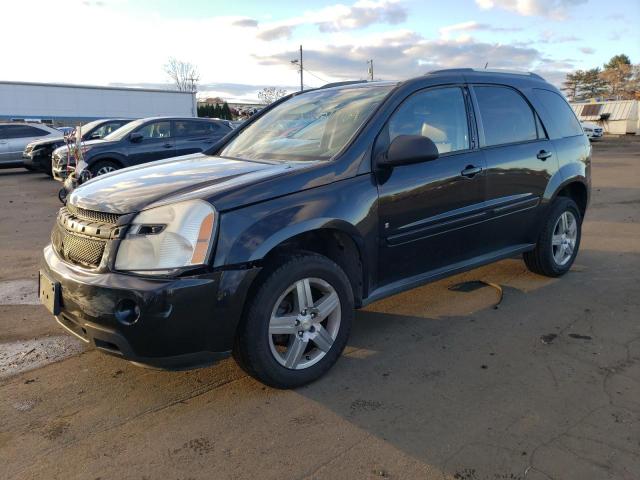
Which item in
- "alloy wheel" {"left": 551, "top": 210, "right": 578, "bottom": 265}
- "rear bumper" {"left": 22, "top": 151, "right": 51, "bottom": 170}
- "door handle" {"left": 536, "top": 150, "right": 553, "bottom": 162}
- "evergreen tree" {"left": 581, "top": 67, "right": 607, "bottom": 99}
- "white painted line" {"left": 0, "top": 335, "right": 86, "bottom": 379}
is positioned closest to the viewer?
"white painted line" {"left": 0, "top": 335, "right": 86, "bottom": 379}

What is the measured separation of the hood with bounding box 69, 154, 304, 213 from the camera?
297 cm

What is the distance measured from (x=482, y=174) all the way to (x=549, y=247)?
138cm

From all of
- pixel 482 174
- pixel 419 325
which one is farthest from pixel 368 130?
pixel 419 325

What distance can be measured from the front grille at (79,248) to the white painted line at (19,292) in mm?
1770

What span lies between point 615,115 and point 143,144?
35387mm

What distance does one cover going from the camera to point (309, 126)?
158 inches

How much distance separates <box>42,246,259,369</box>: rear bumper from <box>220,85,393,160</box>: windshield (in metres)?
1.17

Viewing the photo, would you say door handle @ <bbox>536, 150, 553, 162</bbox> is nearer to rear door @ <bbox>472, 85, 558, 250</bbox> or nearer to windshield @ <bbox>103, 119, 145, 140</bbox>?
rear door @ <bbox>472, 85, 558, 250</bbox>

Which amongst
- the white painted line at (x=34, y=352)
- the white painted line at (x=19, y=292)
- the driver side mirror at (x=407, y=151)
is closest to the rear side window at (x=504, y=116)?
the driver side mirror at (x=407, y=151)

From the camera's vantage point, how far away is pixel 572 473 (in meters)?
2.43

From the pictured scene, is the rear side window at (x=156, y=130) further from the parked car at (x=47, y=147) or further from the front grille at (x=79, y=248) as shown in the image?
the front grille at (x=79, y=248)

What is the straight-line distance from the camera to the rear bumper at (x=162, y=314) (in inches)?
106

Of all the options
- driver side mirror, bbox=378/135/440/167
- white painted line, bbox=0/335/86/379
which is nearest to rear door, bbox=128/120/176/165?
white painted line, bbox=0/335/86/379

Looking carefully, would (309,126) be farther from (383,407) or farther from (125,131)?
(125,131)
